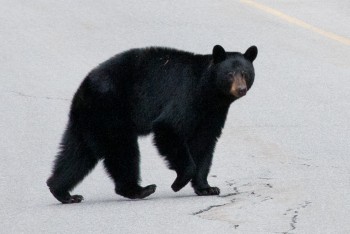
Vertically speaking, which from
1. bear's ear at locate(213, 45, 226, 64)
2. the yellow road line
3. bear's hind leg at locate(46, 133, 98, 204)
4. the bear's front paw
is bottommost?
the yellow road line

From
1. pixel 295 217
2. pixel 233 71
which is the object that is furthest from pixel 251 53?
pixel 295 217

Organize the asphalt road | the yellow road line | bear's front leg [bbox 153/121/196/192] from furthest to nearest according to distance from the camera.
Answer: the yellow road line < bear's front leg [bbox 153/121/196/192] < the asphalt road

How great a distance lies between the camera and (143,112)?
988cm

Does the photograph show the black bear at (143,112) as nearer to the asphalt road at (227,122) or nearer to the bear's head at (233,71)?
the bear's head at (233,71)

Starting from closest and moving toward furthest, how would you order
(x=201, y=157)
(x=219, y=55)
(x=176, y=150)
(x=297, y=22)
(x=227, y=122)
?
(x=176, y=150)
(x=219, y=55)
(x=201, y=157)
(x=227, y=122)
(x=297, y=22)

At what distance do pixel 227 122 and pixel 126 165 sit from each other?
3753 millimetres

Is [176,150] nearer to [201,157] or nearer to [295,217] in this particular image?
[201,157]

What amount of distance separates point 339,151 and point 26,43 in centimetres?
738

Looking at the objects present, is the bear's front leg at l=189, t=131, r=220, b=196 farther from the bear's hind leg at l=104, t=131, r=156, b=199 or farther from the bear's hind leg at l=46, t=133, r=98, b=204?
the bear's hind leg at l=46, t=133, r=98, b=204

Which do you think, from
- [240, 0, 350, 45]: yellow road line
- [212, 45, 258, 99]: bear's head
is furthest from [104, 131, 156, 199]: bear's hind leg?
[240, 0, 350, 45]: yellow road line

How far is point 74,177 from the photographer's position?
9.96 m

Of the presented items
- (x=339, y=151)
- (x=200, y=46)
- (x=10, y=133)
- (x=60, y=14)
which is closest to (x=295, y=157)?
(x=339, y=151)

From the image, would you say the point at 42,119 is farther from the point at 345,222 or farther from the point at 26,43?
the point at 345,222

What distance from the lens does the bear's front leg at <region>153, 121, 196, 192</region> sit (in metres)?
9.66
